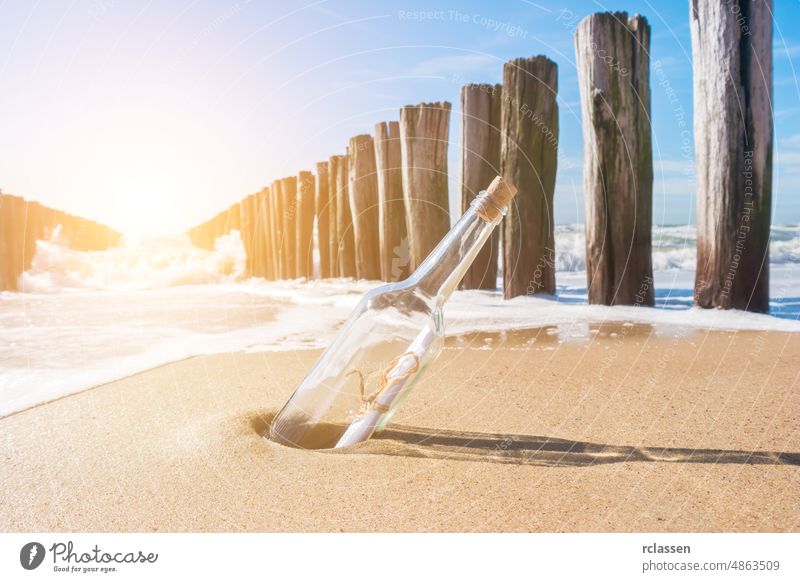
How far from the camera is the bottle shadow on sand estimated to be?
206cm

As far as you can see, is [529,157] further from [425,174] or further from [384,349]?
[384,349]

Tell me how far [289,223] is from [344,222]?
14.6ft

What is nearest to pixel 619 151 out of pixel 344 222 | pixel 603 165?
pixel 603 165

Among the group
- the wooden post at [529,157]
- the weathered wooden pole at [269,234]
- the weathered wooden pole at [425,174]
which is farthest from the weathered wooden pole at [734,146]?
the weathered wooden pole at [269,234]

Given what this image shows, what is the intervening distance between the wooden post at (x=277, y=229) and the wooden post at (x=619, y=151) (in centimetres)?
1115

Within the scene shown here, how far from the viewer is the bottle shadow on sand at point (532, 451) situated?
2061 mm

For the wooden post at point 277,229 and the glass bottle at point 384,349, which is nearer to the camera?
the glass bottle at point 384,349

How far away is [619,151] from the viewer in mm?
6094

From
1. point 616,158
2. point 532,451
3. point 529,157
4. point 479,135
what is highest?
point 479,135

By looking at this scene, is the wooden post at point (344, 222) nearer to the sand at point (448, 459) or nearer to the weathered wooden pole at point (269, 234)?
the weathered wooden pole at point (269, 234)
